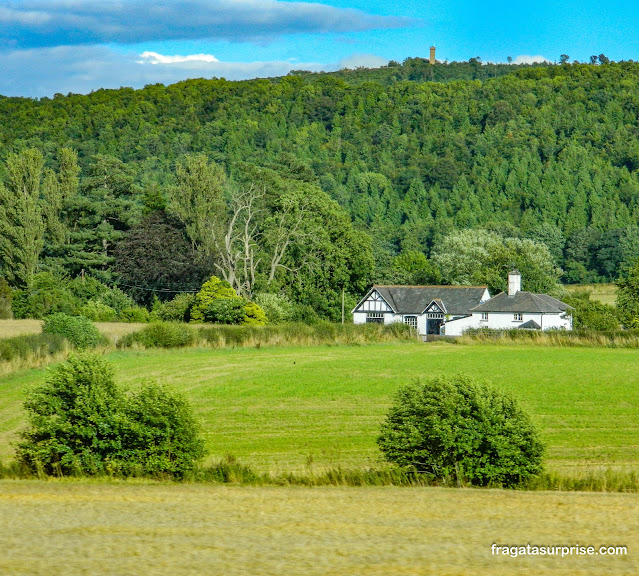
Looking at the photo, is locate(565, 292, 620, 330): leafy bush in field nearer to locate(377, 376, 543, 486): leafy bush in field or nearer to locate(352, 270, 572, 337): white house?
locate(352, 270, 572, 337): white house

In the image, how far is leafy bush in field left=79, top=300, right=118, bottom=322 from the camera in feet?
200

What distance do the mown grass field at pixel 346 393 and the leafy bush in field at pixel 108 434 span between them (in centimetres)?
140

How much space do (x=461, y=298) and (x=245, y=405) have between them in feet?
160

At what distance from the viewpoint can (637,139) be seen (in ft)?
532

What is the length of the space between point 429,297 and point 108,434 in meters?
64.1

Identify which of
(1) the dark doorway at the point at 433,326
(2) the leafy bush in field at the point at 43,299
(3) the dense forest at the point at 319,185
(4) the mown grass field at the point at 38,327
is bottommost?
(1) the dark doorway at the point at 433,326

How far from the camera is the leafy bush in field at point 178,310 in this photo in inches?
2539

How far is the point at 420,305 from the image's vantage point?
3046 inches

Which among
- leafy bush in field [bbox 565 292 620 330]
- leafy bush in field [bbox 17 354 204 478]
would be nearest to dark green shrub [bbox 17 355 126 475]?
leafy bush in field [bbox 17 354 204 478]

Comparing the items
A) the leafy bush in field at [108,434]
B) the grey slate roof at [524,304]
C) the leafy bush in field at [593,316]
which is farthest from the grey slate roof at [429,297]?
the leafy bush in field at [108,434]

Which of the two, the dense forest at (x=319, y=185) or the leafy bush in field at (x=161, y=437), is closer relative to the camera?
the leafy bush in field at (x=161, y=437)

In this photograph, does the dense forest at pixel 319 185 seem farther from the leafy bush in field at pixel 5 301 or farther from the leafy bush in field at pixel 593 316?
the leafy bush in field at pixel 593 316

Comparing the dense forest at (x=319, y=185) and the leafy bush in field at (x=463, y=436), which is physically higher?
the dense forest at (x=319, y=185)

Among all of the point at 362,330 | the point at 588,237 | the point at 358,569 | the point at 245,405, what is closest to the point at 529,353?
the point at 362,330
